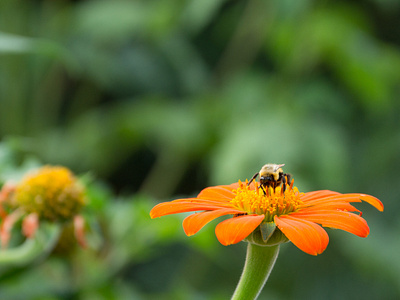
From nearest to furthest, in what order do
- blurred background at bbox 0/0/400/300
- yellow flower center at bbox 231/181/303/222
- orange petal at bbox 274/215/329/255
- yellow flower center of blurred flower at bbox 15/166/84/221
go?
orange petal at bbox 274/215/329/255 < yellow flower center at bbox 231/181/303/222 < yellow flower center of blurred flower at bbox 15/166/84/221 < blurred background at bbox 0/0/400/300

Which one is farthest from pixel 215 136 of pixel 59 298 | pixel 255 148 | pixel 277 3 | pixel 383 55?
pixel 59 298

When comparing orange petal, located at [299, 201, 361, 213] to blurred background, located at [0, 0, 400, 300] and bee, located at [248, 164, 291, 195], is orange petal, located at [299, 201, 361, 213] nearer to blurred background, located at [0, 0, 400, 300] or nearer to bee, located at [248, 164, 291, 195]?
bee, located at [248, 164, 291, 195]

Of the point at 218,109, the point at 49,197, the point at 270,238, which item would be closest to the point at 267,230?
the point at 270,238

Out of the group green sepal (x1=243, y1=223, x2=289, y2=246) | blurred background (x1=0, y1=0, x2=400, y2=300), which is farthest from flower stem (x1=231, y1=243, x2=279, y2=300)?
blurred background (x1=0, y1=0, x2=400, y2=300)

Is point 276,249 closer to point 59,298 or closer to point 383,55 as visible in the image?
point 59,298

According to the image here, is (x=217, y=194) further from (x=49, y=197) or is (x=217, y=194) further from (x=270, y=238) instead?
(x=49, y=197)
